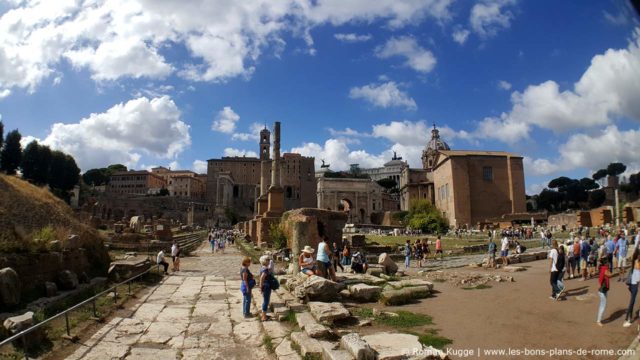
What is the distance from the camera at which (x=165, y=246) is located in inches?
957

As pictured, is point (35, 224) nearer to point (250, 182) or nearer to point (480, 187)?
point (480, 187)

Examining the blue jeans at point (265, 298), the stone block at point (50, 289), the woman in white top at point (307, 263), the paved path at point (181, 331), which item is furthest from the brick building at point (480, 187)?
the stone block at point (50, 289)

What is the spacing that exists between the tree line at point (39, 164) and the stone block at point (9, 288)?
5142 cm

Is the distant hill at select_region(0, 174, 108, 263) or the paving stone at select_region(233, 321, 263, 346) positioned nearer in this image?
the paving stone at select_region(233, 321, 263, 346)

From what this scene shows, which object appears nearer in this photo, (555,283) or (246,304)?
(246,304)

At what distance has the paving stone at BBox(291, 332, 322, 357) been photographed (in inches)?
227

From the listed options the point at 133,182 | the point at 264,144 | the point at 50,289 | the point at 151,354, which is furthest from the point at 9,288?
the point at 133,182

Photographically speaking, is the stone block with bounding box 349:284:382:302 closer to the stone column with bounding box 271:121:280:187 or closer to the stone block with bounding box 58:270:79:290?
the stone block with bounding box 58:270:79:290

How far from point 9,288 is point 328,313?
538cm

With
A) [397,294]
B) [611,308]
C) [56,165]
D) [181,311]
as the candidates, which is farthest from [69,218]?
[56,165]

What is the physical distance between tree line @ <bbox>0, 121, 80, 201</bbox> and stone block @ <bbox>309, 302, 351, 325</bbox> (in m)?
54.6

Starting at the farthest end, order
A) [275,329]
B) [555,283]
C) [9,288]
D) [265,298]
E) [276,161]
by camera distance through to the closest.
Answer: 1. [276,161]
2. [555,283]
3. [265,298]
4. [275,329]
5. [9,288]

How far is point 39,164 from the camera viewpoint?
61.6 meters

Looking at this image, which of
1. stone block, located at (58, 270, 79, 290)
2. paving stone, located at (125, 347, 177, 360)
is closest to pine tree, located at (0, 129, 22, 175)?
stone block, located at (58, 270, 79, 290)
